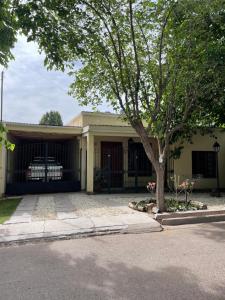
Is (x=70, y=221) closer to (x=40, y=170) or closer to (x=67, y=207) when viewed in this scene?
(x=67, y=207)

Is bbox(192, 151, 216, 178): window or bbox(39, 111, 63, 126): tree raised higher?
bbox(39, 111, 63, 126): tree

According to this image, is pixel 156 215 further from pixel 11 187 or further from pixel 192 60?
pixel 11 187

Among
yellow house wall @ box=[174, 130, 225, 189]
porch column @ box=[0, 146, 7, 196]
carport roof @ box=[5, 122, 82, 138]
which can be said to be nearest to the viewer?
porch column @ box=[0, 146, 7, 196]

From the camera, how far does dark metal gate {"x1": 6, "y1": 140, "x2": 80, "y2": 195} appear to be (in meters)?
12.5

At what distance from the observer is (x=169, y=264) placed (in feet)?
14.9

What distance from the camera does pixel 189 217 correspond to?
7613 millimetres

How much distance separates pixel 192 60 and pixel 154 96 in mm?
1764

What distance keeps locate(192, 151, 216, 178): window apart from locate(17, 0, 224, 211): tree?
6326mm

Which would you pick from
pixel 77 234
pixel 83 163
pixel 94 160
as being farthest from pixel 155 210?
pixel 94 160

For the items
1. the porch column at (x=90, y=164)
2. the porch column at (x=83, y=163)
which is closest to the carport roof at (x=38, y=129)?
the porch column at (x=83, y=163)

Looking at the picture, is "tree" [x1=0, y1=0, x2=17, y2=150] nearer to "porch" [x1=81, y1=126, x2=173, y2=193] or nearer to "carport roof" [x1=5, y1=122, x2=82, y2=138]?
"carport roof" [x1=5, y1=122, x2=82, y2=138]

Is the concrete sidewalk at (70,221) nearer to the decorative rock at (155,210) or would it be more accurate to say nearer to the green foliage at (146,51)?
the decorative rock at (155,210)

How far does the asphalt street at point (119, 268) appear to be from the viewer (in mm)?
3588

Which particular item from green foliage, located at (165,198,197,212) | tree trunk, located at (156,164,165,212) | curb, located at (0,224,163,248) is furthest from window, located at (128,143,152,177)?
curb, located at (0,224,163,248)
